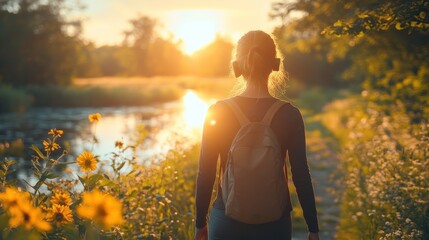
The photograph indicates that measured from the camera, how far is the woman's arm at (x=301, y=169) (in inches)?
107

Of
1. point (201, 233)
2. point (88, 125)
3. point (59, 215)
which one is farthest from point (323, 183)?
point (88, 125)

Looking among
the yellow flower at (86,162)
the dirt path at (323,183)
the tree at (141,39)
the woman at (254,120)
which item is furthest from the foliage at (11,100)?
the tree at (141,39)

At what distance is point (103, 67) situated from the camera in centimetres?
9225

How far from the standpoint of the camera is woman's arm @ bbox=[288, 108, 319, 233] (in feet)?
8.96

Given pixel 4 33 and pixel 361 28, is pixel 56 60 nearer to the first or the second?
pixel 4 33

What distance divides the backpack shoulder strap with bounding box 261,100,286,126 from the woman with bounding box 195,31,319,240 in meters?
0.02

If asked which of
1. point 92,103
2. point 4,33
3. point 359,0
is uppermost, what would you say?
point 4,33

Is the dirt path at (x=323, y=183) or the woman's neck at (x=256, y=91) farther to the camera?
the dirt path at (x=323, y=183)

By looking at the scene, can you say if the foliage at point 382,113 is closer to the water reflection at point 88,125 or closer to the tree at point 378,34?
the tree at point 378,34

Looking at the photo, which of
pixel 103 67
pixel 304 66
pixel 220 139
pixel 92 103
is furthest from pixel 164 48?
pixel 220 139

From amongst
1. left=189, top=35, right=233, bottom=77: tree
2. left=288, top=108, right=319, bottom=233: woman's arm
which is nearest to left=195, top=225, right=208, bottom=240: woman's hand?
left=288, top=108, right=319, bottom=233: woman's arm

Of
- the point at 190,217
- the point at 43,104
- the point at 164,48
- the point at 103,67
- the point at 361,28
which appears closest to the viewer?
the point at 361,28

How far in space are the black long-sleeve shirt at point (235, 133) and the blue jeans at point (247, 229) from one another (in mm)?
81

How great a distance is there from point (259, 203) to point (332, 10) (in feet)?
20.0
